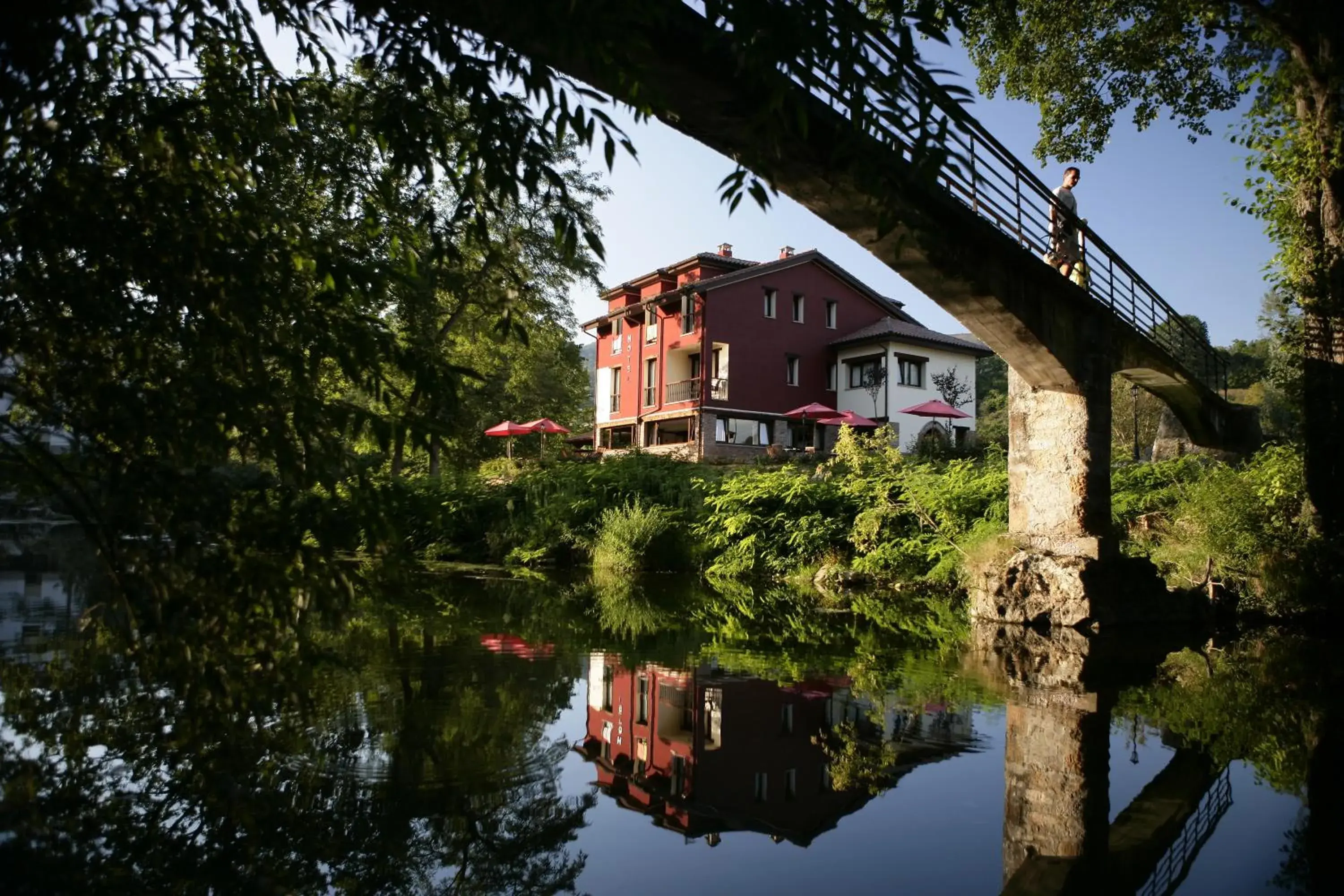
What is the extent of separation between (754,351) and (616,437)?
956 centimetres

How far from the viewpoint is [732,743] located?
5.06 metres

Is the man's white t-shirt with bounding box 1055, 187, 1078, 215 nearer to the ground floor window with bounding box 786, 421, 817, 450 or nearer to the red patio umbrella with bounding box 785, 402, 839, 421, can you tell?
the red patio umbrella with bounding box 785, 402, 839, 421

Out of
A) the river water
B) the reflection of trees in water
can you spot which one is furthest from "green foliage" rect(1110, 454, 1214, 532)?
the reflection of trees in water

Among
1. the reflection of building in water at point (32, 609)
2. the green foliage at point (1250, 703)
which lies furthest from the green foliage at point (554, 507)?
the green foliage at point (1250, 703)

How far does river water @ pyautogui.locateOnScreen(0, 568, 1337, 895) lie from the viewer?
3064 millimetres

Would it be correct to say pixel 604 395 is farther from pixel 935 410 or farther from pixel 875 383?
pixel 935 410

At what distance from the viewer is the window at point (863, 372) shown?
121ft

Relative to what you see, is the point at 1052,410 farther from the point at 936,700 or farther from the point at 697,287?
the point at 697,287

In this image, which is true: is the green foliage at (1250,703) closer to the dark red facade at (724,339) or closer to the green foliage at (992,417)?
the green foliage at (992,417)

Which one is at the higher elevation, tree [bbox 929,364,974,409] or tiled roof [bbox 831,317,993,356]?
tiled roof [bbox 831,317,993,356]

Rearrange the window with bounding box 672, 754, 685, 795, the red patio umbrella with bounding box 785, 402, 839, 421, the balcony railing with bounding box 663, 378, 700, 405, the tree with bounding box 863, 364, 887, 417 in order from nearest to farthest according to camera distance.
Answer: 1. the window with bounding box 672, 754, 685, 795
2. the red patio umbrella with bounding box 785, 402, 839, 421
3. the balcony railing with bounding box 663, 378, 700, 405
4. the tree with bounding box 863, 364, 887, 417

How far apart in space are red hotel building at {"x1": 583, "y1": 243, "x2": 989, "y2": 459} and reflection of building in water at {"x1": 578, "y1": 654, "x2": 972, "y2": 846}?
26780 millimetres

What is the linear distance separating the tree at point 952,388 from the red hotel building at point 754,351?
385 millimetres

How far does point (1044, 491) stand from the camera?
10742 mm
